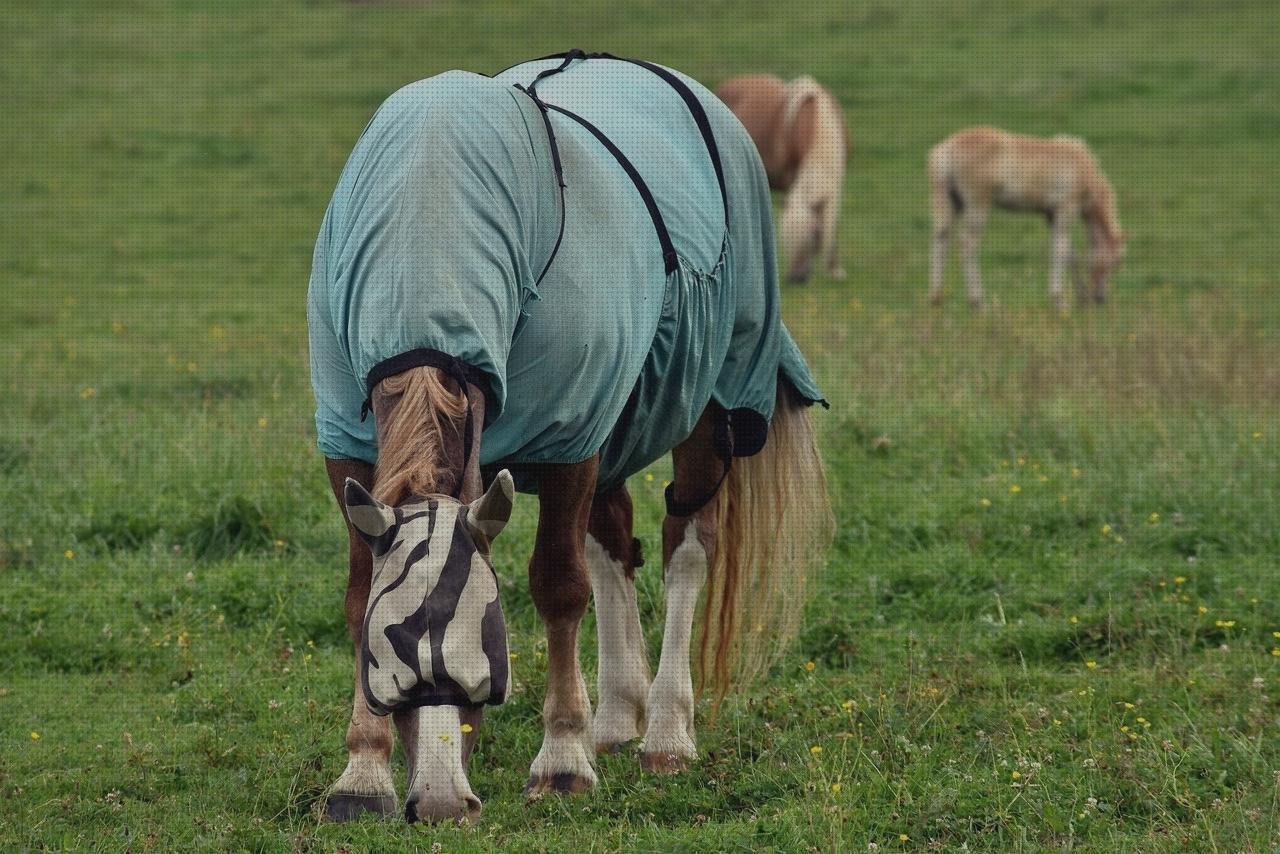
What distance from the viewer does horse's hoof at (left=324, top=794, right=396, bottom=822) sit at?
143 inches

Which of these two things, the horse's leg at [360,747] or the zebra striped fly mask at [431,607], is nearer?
the zebra striped fly mask at [431,607]

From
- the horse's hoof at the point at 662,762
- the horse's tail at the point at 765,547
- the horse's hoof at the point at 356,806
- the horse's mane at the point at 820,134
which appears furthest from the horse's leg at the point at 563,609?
the horse's mane at the point at 820,134

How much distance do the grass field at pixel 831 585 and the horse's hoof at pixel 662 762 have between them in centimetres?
8

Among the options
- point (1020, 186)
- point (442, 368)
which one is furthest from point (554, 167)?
point (1020, 186)

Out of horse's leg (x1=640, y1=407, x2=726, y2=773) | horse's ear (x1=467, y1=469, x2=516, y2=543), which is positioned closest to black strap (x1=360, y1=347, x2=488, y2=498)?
horse's ear (x1=467, y1=469, x2=516, y2=543)

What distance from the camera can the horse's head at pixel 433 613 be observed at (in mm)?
2705

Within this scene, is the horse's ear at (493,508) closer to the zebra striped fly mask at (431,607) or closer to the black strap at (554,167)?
the zebra striped fly mask at (431,607)

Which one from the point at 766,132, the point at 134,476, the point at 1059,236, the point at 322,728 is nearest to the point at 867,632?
the point at 322,728

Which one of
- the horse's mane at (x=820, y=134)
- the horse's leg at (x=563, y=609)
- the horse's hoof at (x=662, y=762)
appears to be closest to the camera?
the horse's leg at (x=563, y=609)

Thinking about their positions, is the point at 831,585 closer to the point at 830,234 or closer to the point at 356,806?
the point at 356,806

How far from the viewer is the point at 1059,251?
13.9 meters

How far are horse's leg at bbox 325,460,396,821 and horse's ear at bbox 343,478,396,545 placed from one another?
0.73m

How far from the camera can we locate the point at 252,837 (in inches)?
139

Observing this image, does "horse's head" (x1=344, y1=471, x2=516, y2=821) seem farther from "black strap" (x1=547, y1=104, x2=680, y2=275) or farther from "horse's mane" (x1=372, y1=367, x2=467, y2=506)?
"black strap" (x1=547, y1=104, x2=680, y2=275)
